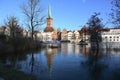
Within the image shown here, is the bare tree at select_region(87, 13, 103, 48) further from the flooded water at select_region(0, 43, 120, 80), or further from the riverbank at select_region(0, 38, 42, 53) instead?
the flooded water at select_region(0, 43, 120, 80)

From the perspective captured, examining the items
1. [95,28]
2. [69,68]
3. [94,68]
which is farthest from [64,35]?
[69,68]

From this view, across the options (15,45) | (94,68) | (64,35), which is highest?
(64,35)

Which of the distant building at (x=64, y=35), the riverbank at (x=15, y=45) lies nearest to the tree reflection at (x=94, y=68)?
the riverbank at (x=15, y=45)

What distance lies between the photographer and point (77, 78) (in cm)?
1544

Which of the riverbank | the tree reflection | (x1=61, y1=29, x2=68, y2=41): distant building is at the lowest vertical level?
the tree reflection

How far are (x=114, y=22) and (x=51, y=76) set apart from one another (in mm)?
12663

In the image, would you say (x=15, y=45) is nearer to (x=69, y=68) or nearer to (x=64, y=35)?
(x=69, y=68)

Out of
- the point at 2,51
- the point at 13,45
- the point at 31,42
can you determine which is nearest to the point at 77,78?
the point at 2,51

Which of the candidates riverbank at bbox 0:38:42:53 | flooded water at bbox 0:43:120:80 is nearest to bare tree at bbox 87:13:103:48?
riverbank at bbox 0:38:42:53

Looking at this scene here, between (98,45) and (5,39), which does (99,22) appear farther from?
(5,39)

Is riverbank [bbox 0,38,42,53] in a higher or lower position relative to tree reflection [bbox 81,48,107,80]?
higher

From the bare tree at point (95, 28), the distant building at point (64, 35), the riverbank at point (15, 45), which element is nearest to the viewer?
the riverbank at point (15, 45)

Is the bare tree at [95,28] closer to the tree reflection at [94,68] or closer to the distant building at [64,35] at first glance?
the tree reflection at [94,68]

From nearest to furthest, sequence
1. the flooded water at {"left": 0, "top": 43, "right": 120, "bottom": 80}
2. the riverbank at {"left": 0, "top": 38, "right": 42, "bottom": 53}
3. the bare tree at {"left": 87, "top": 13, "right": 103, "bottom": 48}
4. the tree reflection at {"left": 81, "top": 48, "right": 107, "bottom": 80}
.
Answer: the flooded water at {"left": 0, "top": 43, "right": 120, "bottom": 80} < the tree reflection at {"left": 81, "top": 48, "right": 107, "bottom": 80} < the riverbank at {"left": 0, "top": 38, "right": 42, "bottom": 53} < the bare tree at {"left": 87, "top": 13, "right": 103, "bottom": 48}
